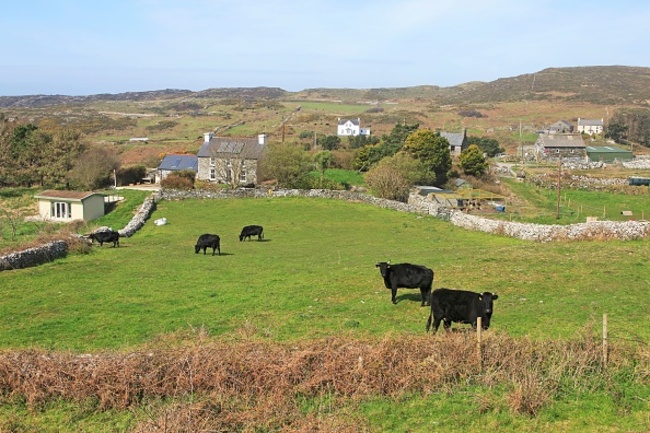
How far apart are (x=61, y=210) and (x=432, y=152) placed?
37.2 m

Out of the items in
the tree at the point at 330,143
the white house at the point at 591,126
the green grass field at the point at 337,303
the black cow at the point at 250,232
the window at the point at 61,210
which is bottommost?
the window at the point at 61,210

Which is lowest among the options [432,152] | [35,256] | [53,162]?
[35,256]

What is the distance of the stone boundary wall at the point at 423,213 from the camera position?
27.0 meters

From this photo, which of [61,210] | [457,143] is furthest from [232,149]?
[457,143]

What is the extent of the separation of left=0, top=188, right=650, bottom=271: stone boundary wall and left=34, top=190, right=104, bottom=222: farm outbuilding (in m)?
3.65

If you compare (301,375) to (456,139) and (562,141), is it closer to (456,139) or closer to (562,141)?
(456,139)

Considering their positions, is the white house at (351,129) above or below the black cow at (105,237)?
above

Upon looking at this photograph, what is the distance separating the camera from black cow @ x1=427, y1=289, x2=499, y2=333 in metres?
13.8

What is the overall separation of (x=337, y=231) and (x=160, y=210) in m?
16.4

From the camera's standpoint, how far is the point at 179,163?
2830 inches

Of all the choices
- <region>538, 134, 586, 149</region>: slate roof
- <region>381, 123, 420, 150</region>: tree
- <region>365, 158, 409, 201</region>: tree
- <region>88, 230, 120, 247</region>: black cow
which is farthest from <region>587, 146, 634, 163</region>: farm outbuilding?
<region>88, 230, 120, 247</region>: black cow

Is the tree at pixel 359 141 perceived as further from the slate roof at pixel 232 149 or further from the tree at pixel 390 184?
the tree at pixel 390 184

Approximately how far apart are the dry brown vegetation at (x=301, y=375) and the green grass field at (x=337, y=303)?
229mm

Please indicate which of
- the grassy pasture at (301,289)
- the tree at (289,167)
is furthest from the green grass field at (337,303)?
the tree at (289,167)
